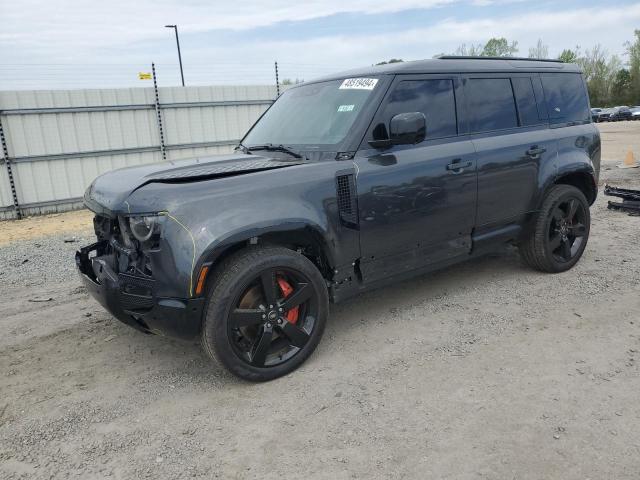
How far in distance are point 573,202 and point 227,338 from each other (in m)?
3.80

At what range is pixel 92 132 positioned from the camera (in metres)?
10.4

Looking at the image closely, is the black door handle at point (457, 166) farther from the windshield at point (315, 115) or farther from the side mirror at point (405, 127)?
the windshield at point (315, 115)

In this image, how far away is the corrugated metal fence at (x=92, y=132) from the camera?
381 inches

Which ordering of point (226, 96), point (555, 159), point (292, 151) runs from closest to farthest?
point (292, 151) < point (555, 159) < point (226, 96)

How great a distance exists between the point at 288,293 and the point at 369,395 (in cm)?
83

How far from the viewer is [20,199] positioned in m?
9.78

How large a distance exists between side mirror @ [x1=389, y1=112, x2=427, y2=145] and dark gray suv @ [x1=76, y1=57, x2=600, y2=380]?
0.01 meters

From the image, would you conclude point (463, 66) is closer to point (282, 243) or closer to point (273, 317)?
point (282, 243)

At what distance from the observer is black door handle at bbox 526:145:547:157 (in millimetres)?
4605

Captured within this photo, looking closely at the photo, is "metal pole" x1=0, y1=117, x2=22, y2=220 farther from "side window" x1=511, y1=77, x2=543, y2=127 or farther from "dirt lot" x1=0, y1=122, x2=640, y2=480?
"side window" x1=511, y1=77, x2=543, y2=127

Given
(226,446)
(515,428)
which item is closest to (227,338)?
(226,446)

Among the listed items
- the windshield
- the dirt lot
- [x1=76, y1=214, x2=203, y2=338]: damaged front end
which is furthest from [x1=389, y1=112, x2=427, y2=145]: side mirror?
[x1=76, y1=214, x2=203, y2=338]: damaged front end

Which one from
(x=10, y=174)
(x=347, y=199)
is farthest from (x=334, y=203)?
(x=10, y=174)

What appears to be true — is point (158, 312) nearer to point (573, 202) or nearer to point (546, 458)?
point (546, 458)
